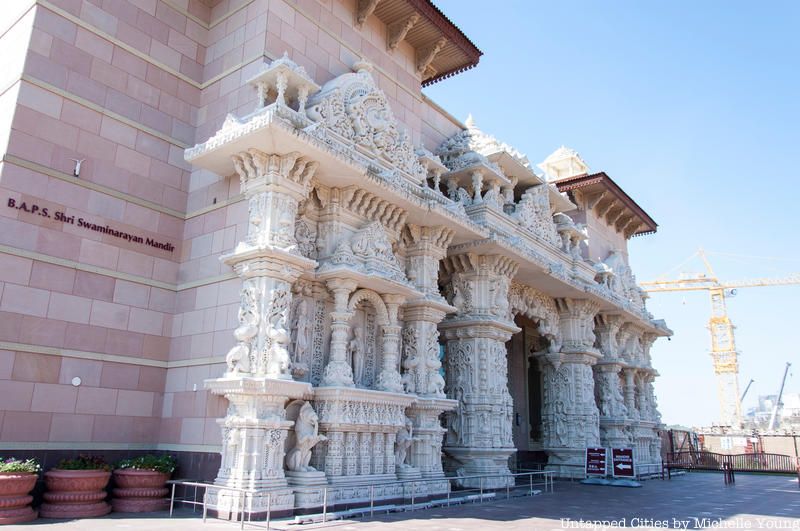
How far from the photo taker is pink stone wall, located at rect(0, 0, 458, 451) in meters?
9.43

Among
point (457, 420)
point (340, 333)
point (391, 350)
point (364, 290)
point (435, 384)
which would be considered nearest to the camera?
point (340, 333)

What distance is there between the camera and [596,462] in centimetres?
1658

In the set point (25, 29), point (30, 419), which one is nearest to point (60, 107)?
point (25, 29)

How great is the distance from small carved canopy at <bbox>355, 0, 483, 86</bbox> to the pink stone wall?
2.09 m

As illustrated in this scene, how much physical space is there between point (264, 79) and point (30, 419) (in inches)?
257

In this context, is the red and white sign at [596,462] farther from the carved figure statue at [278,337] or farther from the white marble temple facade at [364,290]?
the carved figure statue at [278,337]

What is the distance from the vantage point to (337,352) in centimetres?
1044

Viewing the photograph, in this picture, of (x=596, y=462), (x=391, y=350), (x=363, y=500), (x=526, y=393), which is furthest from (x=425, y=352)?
(x=526, y=393)

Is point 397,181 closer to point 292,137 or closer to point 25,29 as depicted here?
point 292,137

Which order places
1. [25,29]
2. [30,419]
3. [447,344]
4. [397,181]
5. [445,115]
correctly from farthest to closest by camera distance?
[445,115], [447,344], [397,181], [25,29], [30,419]

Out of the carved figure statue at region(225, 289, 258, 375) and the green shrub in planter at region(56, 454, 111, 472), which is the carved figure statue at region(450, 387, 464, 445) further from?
the green shrub in planter at region(56, 454, 111, 472)

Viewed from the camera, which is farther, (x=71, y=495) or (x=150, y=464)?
(x=150, y=464)

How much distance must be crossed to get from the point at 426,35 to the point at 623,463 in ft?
41.0

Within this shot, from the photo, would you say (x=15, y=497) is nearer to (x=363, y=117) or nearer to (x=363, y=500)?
(x=363, y=500)
